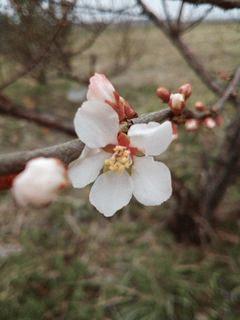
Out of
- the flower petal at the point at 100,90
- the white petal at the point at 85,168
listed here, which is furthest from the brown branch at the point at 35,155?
the flower petal at the point at 100,90

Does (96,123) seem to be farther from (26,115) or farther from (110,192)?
(26,115)

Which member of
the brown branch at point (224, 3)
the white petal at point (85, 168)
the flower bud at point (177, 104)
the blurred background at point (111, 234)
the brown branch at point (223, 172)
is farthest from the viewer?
the brown branch at point (223, 172)

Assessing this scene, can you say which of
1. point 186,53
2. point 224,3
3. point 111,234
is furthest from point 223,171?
point 224,3

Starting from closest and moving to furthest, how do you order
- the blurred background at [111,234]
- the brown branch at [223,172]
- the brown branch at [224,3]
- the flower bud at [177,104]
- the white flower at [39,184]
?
1. the white flower at [39,184]
2. the flower bud at [177,104]
3. the brown branch at [224,3]
4. the blurred background at [111,234]
5. the brown branch at [223,172]

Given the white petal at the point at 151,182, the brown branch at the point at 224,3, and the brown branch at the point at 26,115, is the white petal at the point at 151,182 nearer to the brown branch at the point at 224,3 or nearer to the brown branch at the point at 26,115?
the brown branch at the point at 224,3

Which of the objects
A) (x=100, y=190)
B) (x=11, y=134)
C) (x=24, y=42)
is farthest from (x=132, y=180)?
(x=11, y=134)

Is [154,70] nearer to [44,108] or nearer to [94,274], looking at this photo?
[44,108]

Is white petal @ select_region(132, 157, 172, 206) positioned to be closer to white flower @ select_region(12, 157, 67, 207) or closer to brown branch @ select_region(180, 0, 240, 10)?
white flower @ select_region(12, 157, 67, 207)
